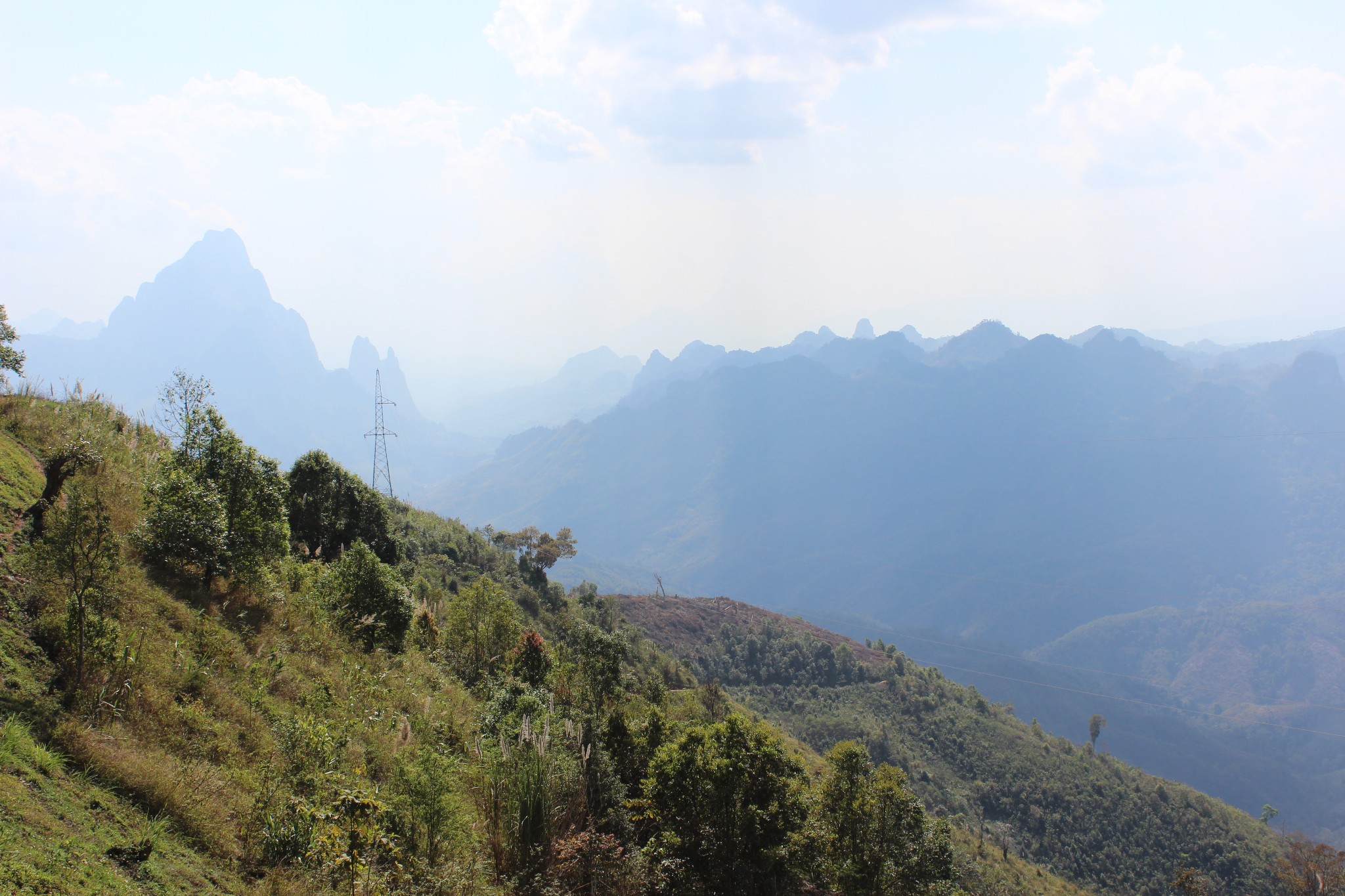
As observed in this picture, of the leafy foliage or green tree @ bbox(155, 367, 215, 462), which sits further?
green tree @ bbox(155, 367, 215, 462)

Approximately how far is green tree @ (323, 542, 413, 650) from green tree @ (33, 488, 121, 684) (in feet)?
27.2

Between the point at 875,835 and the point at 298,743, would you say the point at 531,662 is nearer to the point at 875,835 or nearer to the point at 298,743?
the point at 875,835

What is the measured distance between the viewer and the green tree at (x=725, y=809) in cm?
1127

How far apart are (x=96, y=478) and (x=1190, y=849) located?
3388 inches

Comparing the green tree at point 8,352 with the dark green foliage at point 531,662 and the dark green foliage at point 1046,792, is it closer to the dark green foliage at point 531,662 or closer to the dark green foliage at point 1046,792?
the dark green foliage at point 531,662

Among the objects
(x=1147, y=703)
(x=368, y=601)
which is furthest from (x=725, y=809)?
(x=1147, y=703)

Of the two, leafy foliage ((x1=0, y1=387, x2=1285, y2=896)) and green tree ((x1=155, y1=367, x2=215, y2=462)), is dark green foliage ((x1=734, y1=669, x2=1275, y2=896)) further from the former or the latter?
green tree ((x1=155, y1=367, x2=215, y2=462))

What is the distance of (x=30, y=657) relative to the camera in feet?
26.2

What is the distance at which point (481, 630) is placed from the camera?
912 inches

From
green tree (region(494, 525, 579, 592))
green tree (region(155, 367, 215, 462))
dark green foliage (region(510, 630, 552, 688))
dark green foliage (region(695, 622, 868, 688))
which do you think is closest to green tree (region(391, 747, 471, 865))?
green tree (region(155, 367, 215, 462))

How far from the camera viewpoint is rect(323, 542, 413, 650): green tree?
1677 centimetres

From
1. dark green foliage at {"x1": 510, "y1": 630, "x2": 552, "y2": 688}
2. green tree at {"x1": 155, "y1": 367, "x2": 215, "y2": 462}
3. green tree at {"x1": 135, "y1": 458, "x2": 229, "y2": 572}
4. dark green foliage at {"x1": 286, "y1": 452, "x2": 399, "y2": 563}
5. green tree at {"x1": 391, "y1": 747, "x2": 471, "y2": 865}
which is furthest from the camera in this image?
dark green foliage at {"x1": 286, "y1": 452, "x2": 399, "y2": 563}

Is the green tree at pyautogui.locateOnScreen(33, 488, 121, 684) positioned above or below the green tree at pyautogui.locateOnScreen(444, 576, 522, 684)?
above

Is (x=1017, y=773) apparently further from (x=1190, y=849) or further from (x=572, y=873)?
(x=572, y=873)
